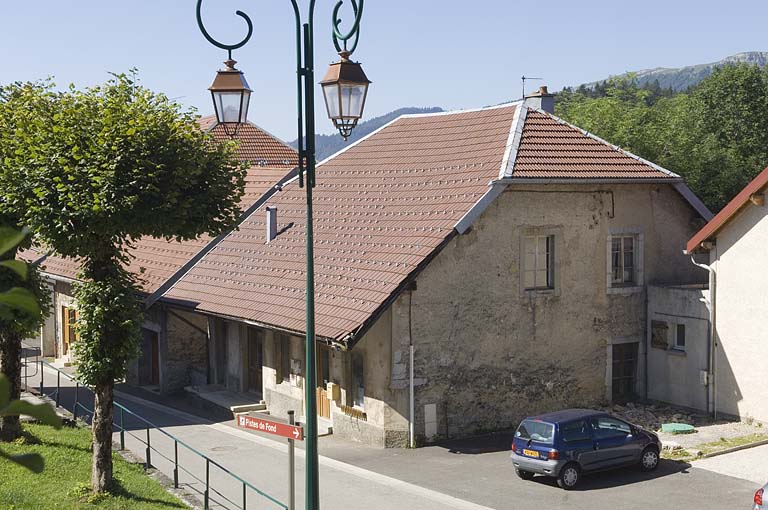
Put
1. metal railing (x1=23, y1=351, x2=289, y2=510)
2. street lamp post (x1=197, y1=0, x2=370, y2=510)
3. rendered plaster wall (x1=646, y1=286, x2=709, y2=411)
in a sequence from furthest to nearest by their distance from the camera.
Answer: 1. rendered plaster wall (x1=646, y1=286, x2=709, y2=411)
2. metal railing (x1=23, y1=351, x2=289, y2=510)
3. street lamp post (x1=197, y1=0, x2=370, y2=510)

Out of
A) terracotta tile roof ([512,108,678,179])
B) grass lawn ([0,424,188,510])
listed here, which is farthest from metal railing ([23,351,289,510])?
terracotta tile roof ([512,108,678,179])

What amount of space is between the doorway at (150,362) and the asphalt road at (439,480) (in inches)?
309

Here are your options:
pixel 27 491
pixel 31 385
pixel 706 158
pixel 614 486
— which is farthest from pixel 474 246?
pixel 706 158

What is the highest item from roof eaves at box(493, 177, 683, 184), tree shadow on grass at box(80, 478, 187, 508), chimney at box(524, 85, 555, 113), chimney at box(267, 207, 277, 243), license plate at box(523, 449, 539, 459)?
chimney at box(524, 85, 555, 113)

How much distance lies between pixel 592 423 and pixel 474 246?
539 cm

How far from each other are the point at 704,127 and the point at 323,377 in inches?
1777

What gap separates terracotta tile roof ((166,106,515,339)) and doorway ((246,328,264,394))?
1.50 metres

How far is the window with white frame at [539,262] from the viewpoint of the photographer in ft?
73.4

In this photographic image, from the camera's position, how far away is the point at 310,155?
1035 centimetres

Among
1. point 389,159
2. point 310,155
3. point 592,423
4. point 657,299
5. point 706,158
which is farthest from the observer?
point 706,158

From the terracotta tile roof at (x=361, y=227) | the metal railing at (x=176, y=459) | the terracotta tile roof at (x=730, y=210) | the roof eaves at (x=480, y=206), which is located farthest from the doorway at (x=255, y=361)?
the terracotta tile roof at (x=730, y=210)

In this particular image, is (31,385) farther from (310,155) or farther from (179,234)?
(310,155)

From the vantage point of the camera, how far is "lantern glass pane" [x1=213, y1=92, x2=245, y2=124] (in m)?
10.9

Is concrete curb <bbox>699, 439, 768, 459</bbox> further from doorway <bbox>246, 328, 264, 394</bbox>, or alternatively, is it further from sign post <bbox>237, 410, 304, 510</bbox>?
doorway <bbox>246, 328, 264, 394</bbox>
